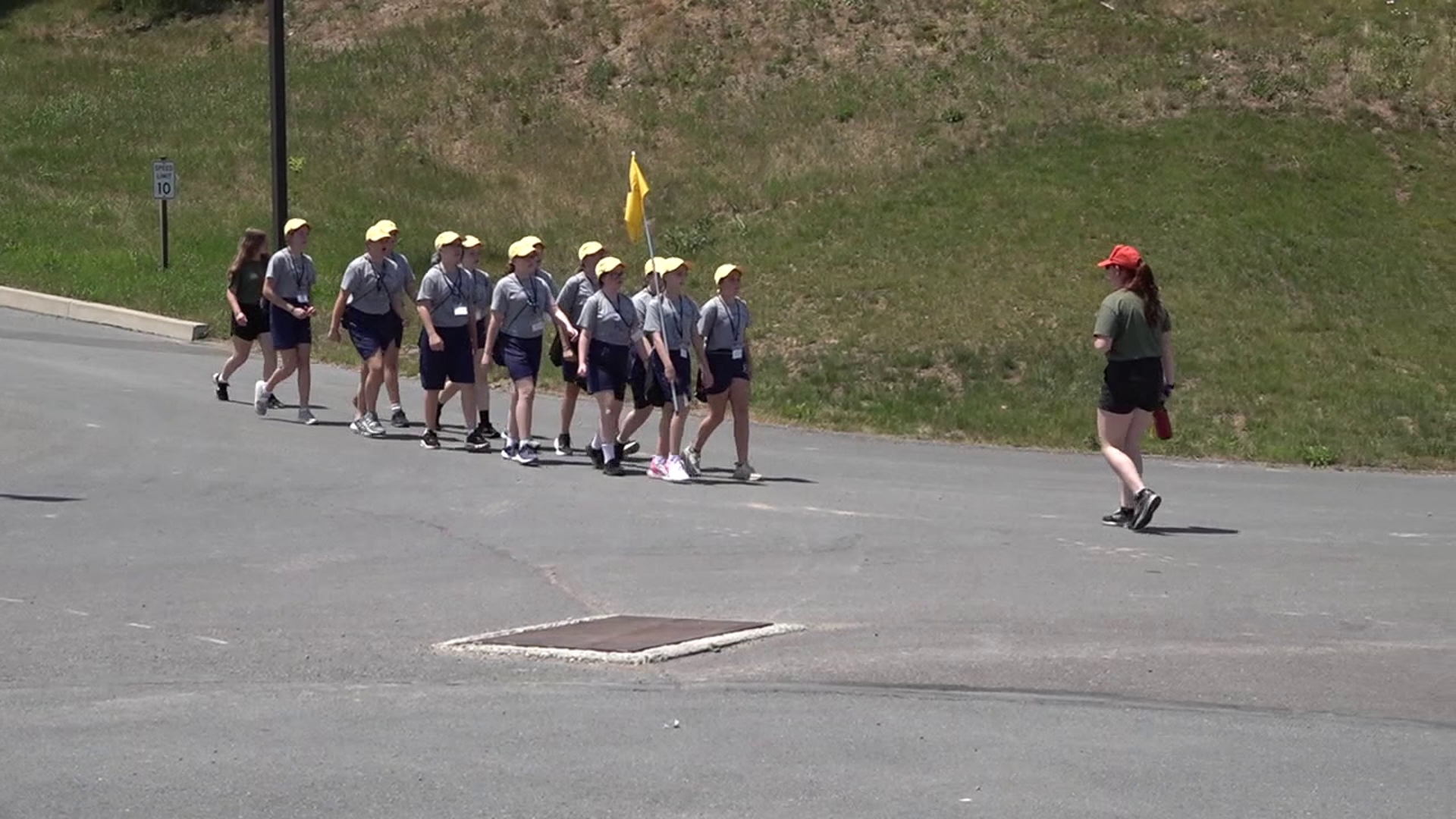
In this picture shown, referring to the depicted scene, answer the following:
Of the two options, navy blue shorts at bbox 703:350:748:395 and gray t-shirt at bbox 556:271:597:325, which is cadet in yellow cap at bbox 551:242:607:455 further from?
navy blue shorts at bbox 703:350:748:395

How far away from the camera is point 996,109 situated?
1331 inches

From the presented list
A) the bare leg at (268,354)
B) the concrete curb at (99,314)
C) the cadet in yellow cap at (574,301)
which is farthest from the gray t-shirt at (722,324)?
the concrete curb at (99,314)

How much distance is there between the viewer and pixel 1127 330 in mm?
13148

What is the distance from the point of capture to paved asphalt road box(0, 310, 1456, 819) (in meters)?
7.00

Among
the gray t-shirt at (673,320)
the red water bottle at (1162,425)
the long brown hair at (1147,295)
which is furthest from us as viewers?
the gray t-shirt at (673,320)

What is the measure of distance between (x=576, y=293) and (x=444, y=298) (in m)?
1.05

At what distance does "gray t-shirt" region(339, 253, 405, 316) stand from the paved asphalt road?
1.15 m

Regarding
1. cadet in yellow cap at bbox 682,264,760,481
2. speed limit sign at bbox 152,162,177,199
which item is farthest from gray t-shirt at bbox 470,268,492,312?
speed limit sign at bbox 152,162,177,199

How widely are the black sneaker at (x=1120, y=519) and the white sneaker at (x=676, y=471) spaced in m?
3.26

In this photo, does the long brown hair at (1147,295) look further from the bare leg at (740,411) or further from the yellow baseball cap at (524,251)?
the yellow baseball cap at (524,251)

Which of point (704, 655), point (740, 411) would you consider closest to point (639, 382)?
point (740, 411)

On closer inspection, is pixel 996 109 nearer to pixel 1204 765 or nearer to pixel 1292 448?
pixel 1292 448

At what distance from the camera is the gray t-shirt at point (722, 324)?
15008 millimetres

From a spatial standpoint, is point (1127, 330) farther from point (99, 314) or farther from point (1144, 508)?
point (99, 314)
